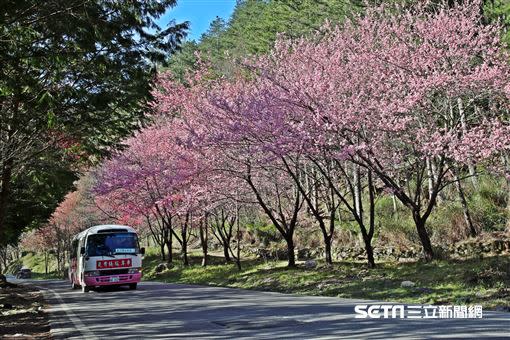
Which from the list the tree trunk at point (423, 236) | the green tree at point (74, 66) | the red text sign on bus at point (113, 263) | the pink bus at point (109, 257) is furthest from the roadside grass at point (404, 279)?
Result: the green tree at point (74, 66)

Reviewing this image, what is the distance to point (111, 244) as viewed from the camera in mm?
20984

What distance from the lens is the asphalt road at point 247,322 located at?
7.85 metres

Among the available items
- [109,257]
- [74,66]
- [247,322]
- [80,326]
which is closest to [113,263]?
[109,257]

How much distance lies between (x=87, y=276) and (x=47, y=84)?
448 inches

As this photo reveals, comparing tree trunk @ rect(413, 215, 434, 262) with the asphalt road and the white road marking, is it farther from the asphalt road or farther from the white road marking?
the white road marking

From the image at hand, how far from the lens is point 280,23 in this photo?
4047cm

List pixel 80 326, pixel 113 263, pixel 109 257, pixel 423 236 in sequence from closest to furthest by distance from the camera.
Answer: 1. pixel 80 326
2. pixel 423 236
3. pixel 109 257
4. pixel 113 263

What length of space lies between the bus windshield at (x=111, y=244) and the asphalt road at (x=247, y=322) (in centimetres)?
508

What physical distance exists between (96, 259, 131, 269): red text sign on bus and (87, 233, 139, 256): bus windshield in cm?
33

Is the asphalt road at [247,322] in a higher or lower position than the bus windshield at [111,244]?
lower

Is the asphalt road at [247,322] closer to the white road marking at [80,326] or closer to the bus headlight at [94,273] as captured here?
the white road marking at [80,326]

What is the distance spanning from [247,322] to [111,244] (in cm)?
1250

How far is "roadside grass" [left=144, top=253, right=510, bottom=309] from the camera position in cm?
1273

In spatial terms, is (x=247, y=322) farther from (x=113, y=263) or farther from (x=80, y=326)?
(x=113, y=263)
